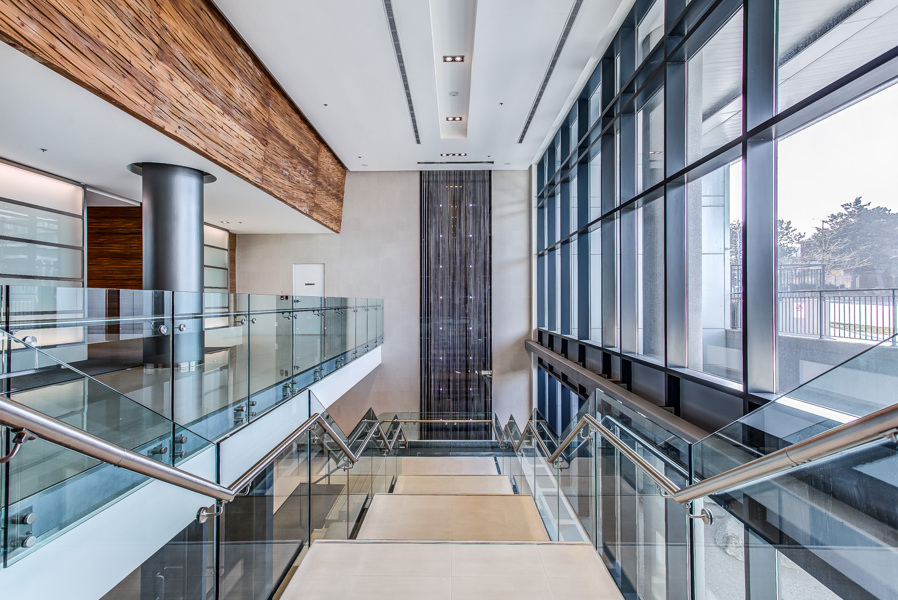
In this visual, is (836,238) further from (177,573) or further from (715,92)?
(177,573)

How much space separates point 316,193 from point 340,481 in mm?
6883

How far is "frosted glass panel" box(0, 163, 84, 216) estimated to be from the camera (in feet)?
18.4

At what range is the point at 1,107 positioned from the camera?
3.86 m

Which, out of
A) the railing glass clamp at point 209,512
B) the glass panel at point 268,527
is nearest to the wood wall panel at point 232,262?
the glass panel at point 268,527

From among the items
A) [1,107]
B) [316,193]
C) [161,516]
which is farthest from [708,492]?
[316,193]

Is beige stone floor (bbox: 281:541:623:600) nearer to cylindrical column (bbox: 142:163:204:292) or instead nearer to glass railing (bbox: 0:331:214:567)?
glass railing (bbox: 0:331:214:567)

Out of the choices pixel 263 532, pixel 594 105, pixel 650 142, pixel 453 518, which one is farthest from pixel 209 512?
pixel 594 105

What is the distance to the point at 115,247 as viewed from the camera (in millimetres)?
7996

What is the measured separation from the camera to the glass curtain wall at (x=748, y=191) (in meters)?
2.62

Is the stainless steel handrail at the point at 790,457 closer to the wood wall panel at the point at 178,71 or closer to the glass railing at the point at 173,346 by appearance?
the glass railing at the point at 173,346

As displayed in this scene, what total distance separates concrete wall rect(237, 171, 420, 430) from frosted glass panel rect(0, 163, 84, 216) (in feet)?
16.5

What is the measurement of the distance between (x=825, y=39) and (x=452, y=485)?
643 cm

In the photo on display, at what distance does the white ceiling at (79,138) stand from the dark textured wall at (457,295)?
4.74 m

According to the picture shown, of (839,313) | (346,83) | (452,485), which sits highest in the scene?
(346,83)
